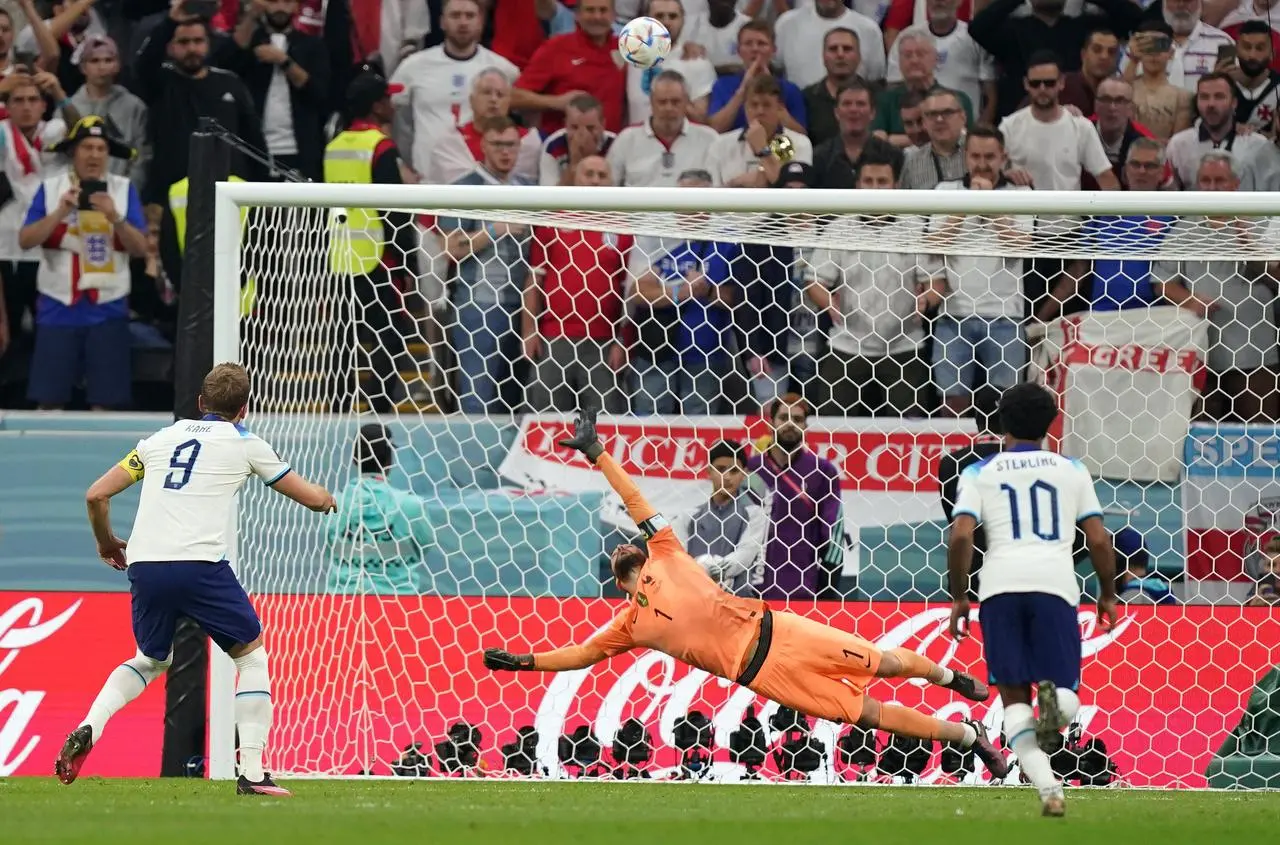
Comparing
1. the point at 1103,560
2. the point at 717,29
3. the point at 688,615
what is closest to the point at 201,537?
the point at 688,615

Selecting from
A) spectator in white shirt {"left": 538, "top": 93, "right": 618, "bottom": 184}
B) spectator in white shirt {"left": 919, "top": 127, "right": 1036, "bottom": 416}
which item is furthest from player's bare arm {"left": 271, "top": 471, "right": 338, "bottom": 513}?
spectator in white shirt {"left": 538, "top": 93, "right": 618, "bottom": 184}

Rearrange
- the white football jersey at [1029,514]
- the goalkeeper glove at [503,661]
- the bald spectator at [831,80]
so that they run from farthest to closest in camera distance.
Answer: the bald spectator at [831,80] < the goalkeeper glove at [503,661] < the white football jersey at [1029,514]

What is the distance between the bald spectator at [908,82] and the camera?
480 inches

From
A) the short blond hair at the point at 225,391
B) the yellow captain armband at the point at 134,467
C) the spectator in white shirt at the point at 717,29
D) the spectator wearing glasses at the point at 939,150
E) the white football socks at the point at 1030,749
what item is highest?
the spectator in white shirt at the point at 717,29

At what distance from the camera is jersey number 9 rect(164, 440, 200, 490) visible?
706cm

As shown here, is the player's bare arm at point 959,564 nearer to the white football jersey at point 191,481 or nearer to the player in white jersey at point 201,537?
the player in white jersey at point 201,537

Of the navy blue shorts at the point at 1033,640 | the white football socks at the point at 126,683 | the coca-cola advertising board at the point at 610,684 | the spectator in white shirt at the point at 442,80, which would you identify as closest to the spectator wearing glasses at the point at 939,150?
the spectator in white shirt at the point at 442,80

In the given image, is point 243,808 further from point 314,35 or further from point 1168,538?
point 314,35

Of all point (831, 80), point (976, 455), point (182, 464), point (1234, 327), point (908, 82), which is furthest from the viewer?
point (831, 80)

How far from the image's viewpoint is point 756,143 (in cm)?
1189

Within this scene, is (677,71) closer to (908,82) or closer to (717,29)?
(717,29)

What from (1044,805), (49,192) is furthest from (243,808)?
(49,192)

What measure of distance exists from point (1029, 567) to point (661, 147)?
244 inches

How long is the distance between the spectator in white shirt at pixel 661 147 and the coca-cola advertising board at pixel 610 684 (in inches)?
144
